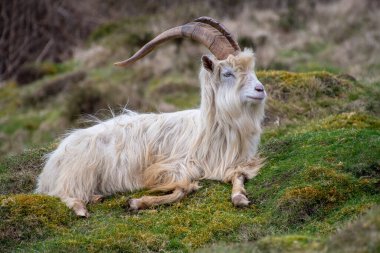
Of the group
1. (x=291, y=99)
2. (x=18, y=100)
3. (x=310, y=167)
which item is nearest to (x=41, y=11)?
(x=18, y=100)

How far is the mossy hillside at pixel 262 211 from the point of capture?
7.39 meters

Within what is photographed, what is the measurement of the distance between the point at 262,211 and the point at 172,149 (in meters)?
1.97

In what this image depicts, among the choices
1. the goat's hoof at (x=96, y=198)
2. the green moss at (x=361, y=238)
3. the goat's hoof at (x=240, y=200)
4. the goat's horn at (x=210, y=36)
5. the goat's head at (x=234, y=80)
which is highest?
the goat's horn at (x=210, y=36)

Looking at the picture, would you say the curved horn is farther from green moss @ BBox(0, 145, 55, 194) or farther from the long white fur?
green moss @ BBox(0, 145, 55, 194)

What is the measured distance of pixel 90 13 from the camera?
99.8ft

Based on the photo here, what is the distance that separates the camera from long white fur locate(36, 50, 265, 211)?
910cm

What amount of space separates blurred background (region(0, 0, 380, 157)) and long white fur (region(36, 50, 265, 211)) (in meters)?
3.21

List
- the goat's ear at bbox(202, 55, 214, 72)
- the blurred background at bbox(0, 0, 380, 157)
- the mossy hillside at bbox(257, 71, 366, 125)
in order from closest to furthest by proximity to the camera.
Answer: the goat's ear at bbox(202, 55, 214, 72), the mossy hillside at bbox(257, 71, 366, 125), the blurred background at bbox(0, 0, 380, 157)

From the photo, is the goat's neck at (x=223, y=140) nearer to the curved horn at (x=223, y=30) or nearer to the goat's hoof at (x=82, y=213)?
the curved horn at (x=223, y=30)

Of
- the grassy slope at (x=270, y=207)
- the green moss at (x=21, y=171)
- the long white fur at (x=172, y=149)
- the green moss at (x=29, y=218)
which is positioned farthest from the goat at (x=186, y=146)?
the green moss at (x=21, y=171)

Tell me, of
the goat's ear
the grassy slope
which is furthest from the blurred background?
the goat's ear

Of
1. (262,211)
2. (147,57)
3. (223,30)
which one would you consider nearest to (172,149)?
(223,30)

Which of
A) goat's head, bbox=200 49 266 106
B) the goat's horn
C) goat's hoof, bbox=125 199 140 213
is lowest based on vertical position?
goat's hoof, bbox=125 199 140 213

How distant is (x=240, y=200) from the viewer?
27.1ft
